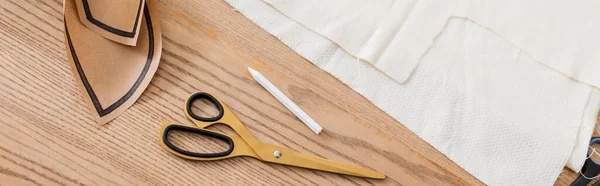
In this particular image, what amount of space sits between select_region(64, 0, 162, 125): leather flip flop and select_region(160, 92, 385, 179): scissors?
0.06 m

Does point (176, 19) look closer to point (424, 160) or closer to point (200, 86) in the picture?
point (200, 86)

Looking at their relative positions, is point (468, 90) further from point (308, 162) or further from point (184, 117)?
point (184, 117)

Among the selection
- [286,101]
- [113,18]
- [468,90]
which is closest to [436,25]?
[468,90]

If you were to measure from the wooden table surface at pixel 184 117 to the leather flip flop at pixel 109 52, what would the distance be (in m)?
0.01

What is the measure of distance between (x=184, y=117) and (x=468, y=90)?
0.98 feet

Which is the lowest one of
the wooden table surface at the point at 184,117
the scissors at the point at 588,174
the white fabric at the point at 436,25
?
the wooden table surface at the point at 184,117

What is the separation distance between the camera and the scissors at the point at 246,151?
0.48m

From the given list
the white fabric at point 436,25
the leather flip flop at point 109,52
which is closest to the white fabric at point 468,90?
the white fabric at point 436,25

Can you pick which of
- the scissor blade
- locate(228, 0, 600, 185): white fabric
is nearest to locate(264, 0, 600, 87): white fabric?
locate(228, 0, 600, 185): white fabric

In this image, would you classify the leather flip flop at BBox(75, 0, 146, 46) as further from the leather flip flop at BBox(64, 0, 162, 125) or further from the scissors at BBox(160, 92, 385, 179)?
the scissors at BBox(160, 92, 385, 179)

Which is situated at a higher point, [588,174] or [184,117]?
[588,174]

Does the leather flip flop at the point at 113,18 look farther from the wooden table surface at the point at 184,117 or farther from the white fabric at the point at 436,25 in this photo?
the white fabric at the point at 436,25

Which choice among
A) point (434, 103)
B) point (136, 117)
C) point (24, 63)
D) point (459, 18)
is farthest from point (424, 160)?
point (24, 63)

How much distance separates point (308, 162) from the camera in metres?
0.48
